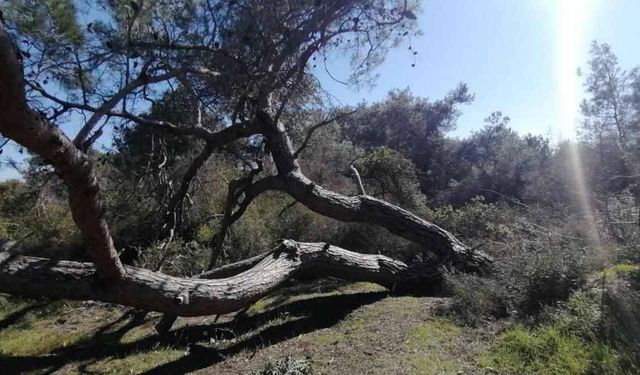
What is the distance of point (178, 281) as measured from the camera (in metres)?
4.10

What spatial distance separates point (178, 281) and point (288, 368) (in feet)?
4.90

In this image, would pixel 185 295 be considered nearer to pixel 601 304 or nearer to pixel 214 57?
pixel 214 57

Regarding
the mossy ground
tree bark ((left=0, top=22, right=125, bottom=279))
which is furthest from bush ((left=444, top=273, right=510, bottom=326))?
tree bark ((left=0, top=22, right=125, bottom=279))

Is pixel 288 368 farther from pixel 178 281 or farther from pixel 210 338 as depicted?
Answer: pixel 210 338

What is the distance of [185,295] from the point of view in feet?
13.1

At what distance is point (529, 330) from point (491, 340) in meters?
0.32

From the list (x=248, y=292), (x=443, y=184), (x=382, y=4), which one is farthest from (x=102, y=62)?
(x=443, y=184)

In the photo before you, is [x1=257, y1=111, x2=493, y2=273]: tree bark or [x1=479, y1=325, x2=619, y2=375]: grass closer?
[x1=479, y1=325, x2=619, y2=375]: grass

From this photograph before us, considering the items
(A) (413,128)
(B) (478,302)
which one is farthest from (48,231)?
(A) (413,128)

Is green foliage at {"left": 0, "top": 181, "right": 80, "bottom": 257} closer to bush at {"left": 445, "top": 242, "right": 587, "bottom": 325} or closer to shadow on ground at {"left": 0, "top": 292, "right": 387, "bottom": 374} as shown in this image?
shadow on ground at {"left": 0, "top": 292, "right": 387, "bottom": 374}

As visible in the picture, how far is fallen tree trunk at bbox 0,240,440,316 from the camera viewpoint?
3520 millimetres

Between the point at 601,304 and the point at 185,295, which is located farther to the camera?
the point at 185,295

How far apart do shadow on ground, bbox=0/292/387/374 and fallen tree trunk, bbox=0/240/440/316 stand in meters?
0.44

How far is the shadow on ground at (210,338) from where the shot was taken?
14.0ft
